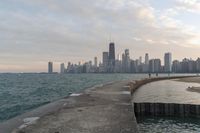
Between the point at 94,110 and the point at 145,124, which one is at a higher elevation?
the point at 94,110

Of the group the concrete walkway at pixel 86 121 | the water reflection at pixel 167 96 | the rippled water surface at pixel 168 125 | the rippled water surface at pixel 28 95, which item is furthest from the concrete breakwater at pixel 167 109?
the rippled water surface at pixel 28 95

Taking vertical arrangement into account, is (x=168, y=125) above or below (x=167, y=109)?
below

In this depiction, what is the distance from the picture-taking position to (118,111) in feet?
57.6

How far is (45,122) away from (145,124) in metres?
10.3

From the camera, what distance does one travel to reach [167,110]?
89.4 feet

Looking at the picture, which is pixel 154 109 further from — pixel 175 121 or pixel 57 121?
pixel 57 121

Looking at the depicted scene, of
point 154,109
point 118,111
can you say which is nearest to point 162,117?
point 154,109

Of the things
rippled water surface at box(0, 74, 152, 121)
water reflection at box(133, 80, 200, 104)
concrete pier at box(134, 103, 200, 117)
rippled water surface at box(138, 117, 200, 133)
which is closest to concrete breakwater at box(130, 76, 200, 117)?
concrete pier at box(134, 103, 200, 117)

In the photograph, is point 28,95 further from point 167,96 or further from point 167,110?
point 167,110

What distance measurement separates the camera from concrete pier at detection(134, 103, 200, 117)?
1049 inches

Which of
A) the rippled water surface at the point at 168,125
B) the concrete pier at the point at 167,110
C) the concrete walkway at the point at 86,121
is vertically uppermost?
the concrete walkway at the point at 86,121

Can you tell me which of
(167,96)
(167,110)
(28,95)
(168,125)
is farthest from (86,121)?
(28,95)

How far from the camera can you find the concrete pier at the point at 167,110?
1049 inches

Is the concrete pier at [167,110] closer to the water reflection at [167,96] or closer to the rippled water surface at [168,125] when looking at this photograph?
the rippled water surface at [168,125]
